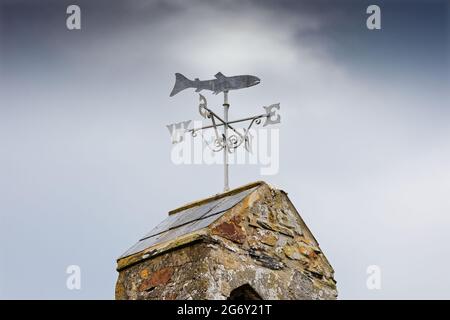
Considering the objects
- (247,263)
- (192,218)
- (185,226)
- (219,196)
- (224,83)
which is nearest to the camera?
(247,263)

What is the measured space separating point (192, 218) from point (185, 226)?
0.17 meters

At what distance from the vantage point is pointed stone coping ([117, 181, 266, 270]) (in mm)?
8563

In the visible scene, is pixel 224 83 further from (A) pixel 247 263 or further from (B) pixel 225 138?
(A) pixel 247 263

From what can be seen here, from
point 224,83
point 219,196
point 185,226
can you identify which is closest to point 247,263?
point 185,226

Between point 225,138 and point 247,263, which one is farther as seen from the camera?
point 225,138

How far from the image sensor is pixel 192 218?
29.9 feet

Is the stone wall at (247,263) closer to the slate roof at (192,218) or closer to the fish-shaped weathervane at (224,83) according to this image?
the slate roof at (192,218)

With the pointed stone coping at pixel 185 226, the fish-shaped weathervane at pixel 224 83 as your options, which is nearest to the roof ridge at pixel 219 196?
the pointed stone coping at pixel 185 226

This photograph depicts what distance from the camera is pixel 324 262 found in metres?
9.23

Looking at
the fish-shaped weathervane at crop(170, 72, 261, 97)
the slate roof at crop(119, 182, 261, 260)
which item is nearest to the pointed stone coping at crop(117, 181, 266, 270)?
the slate roof at crop(119, 182, 261, 260)

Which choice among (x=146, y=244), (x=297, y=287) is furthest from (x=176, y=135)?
(x=297, y=287)

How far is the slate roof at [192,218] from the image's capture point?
8788 mm
